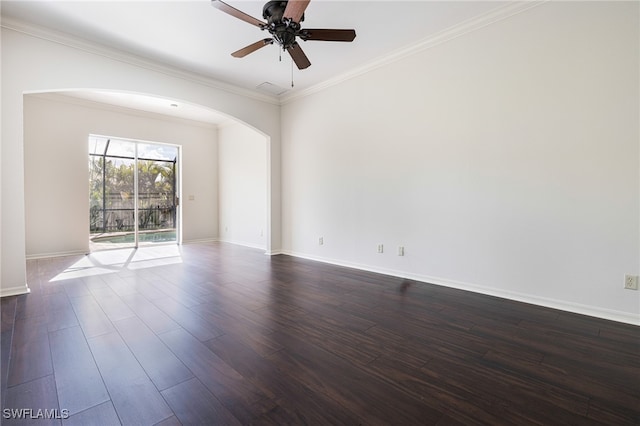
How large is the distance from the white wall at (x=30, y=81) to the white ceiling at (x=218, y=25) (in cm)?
16

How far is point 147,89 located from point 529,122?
4.80m

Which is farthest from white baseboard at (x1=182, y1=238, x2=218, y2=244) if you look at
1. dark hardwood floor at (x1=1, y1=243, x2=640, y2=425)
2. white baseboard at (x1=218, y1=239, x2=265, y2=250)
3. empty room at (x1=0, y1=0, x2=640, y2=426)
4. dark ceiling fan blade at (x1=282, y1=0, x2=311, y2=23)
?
dark ceiling fan blade at (x1=282, y1=0, x2=311, y2=23)

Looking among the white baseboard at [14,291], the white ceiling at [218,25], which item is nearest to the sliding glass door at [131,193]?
the white baseboard at [14,291]

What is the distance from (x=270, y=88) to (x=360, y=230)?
303 centimetres

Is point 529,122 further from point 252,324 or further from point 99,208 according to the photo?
point 99,208

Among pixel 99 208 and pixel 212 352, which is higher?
pixel 99 208

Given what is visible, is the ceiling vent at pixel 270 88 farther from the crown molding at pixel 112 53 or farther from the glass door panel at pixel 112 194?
the glass door panel at pixel 112 194

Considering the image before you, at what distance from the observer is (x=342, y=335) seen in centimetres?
228

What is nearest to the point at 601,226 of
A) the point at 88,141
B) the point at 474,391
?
the point at 474,391

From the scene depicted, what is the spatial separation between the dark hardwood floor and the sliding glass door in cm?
319

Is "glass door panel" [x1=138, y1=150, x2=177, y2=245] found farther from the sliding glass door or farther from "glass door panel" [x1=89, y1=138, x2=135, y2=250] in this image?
"glass door panel" [x1=89, y1=138, x2=135, y2=250]


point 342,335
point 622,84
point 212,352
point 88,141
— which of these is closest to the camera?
point 212,352

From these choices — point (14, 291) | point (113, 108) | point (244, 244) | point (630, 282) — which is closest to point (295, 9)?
point (630, 282)

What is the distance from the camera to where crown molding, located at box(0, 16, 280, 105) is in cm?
314
